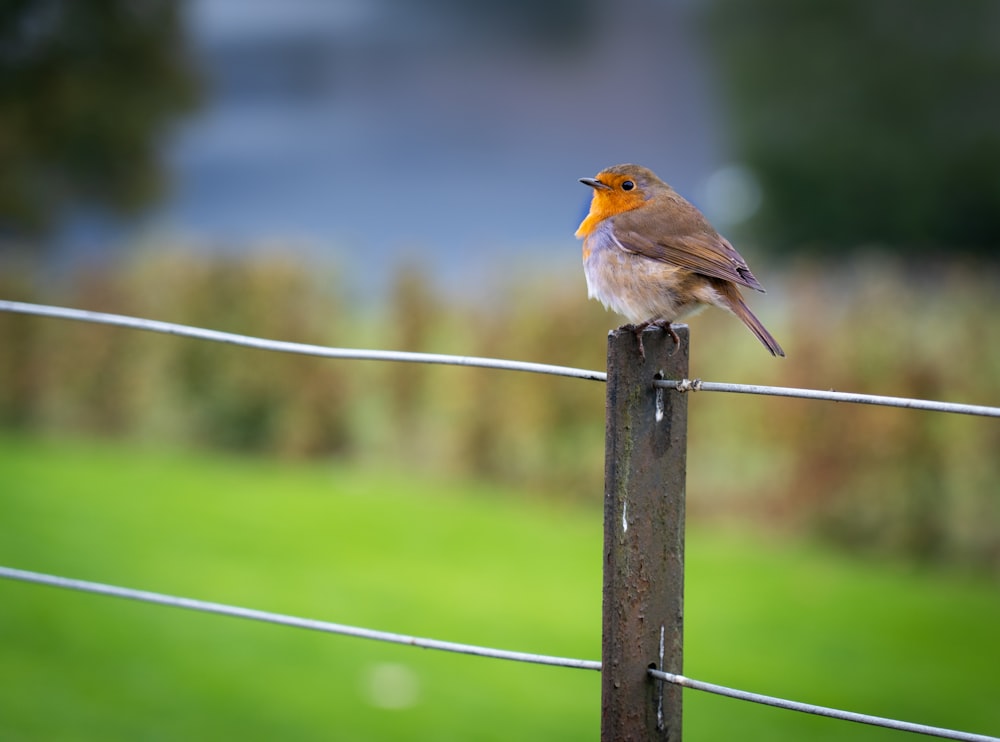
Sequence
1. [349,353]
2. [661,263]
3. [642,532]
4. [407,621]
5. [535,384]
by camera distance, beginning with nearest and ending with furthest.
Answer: [642,532] < [349,353] < [661,263] < [407,621] < [535,384]

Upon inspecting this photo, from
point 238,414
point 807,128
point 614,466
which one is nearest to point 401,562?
point 238,414

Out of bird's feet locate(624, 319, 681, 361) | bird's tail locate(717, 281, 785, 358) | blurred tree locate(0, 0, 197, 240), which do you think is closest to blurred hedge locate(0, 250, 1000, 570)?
blurred tree locate(0, 0, 197, 240)

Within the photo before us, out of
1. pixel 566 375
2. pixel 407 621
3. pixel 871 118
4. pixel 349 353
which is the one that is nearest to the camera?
pixel 566 375

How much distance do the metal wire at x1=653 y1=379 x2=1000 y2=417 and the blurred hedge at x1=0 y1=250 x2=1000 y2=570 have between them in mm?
5482

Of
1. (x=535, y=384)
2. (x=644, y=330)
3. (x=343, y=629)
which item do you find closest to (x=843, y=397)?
(x=644, y=330)

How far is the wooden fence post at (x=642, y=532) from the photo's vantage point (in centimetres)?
209

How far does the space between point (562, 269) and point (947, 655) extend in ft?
12.5

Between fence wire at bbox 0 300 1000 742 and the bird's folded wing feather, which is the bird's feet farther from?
the bird's folded wing feather

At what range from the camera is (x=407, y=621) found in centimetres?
629

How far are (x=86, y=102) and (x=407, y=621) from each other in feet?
36.2

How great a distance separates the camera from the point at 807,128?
539 inches

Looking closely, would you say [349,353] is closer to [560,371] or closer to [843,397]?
[560,371]

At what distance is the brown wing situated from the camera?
9.11 ft

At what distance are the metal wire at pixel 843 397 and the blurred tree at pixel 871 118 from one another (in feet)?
38.3
